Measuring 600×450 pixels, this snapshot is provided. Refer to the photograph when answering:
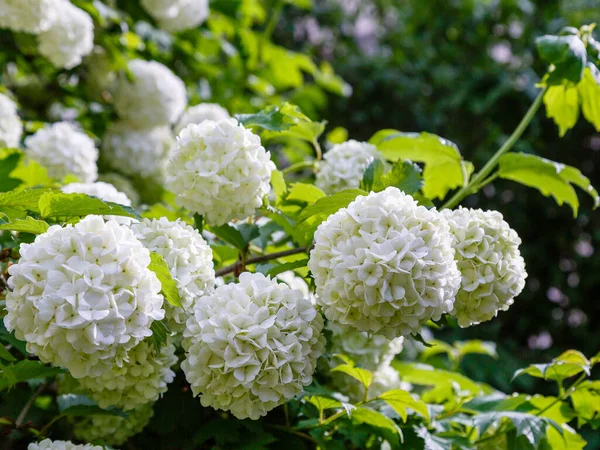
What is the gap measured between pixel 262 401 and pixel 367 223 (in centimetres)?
29

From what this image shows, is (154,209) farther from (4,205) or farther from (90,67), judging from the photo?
(90,67)

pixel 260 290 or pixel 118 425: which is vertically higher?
pixel 260 290

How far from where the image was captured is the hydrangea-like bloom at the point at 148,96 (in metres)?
2.17

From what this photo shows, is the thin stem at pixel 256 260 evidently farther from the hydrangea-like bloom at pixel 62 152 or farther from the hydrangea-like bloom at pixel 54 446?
the hydrangea-like bloom at pixel 62 152

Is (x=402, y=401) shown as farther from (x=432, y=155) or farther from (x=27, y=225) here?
(x=27, y=225)

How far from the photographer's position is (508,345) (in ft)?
14.2

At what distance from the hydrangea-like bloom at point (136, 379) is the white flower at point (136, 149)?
1184mm

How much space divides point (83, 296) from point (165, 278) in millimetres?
141

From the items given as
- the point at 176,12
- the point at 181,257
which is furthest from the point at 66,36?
the point at 181,257

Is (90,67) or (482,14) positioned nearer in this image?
(90,67)

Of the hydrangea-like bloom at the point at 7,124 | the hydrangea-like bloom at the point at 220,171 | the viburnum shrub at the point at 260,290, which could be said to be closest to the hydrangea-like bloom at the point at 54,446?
the viburnum shrub at the point at 260,290

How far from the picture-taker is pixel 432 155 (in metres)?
1.45

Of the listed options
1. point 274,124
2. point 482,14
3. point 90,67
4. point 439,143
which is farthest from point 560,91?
point 482,14

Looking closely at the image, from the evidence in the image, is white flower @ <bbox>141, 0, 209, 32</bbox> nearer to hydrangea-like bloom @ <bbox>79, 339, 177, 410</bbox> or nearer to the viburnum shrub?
the viburnum shrub
